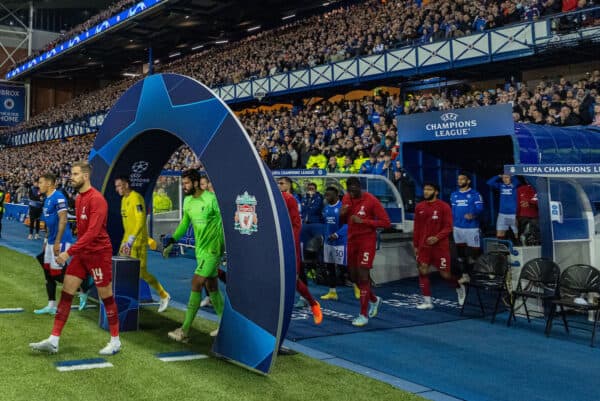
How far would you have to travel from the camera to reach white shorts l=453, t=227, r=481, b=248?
10526 mm

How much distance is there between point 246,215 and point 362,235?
8.73 ft

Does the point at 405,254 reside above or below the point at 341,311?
above

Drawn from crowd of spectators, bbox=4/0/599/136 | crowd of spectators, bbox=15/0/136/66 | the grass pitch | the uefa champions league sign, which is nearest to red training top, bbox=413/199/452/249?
the uefa champions league sign

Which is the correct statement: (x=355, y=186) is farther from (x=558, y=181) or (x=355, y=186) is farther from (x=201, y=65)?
(x=201, y=65)

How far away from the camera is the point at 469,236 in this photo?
10586 mm

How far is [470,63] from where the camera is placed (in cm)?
1780

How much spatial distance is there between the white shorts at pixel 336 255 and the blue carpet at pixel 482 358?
10.3 feet

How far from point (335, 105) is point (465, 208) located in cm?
1269

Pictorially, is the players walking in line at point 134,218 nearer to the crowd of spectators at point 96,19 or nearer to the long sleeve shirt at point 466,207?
the long sleeve shirt at point 466,207

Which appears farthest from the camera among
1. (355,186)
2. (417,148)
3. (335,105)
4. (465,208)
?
(335,105)

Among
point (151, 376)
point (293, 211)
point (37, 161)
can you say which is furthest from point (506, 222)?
point (37, 161)

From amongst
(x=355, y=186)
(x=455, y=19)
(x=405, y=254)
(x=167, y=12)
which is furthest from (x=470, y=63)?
(x=167, y=12)

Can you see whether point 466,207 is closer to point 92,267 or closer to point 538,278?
point 538,278

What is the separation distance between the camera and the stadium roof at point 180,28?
32.1 meters
